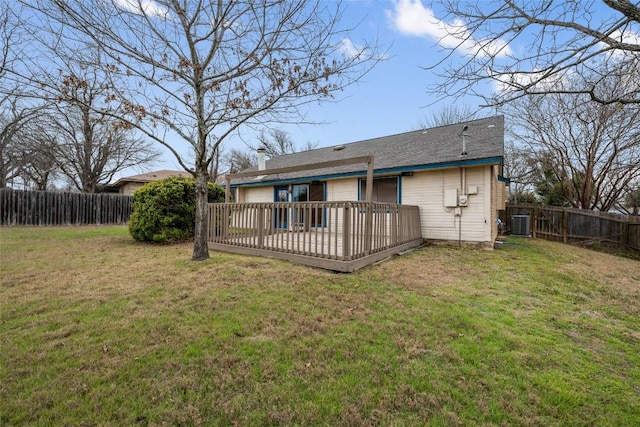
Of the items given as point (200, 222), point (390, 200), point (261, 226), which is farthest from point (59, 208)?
point (390, 200)

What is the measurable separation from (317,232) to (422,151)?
214 inches

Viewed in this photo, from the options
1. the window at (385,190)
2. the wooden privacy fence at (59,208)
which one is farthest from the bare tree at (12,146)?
the window at (385,190)

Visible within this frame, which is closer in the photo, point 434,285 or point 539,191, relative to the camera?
point 434,285

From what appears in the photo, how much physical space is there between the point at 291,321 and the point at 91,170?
26.1 m

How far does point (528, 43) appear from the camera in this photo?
10.4 feet

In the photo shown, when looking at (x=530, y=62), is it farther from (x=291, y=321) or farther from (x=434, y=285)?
(x=291, y=321)

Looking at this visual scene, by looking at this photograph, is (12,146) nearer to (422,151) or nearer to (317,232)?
(317,232)

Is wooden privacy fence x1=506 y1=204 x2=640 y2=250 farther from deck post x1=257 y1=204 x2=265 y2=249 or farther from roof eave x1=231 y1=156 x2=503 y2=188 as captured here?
deck post x1=257 y1=204 x2=265 y2=249

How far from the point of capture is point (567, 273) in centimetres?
557

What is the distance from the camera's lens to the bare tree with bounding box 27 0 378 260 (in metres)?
5.01

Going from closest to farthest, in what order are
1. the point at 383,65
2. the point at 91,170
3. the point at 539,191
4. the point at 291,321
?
the point at 291,321, the point at 383,65, the point at 539,191, the point at 91,170

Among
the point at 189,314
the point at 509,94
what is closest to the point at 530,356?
the point at 509,94

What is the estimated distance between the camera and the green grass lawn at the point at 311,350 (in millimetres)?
1838

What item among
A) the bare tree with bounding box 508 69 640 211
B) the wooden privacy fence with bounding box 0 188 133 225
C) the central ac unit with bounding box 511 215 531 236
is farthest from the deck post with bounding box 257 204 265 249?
the bare tree with bounding box 508 69 640 211
